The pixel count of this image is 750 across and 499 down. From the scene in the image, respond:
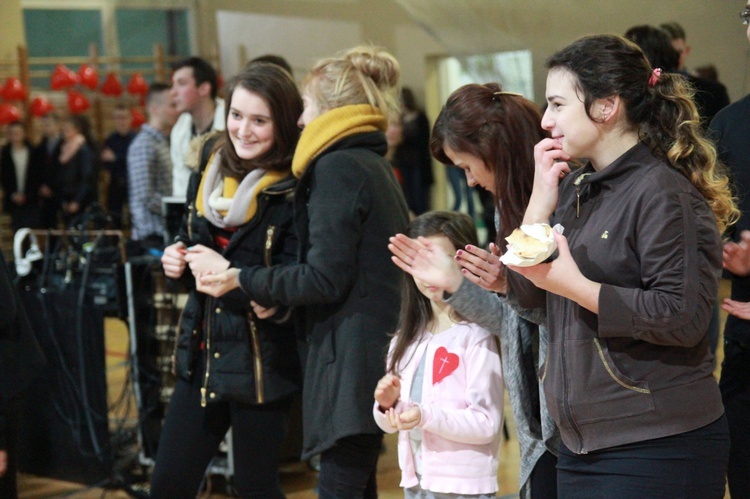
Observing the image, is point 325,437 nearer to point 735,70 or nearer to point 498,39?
point 735,70

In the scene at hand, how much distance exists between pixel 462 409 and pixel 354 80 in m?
0.90

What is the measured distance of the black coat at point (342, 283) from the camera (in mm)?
2283

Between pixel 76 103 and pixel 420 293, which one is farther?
pixel 76 103

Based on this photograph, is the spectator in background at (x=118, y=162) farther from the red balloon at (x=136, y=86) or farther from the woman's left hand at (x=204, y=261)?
the woman's left hand at (x=204, y=261)

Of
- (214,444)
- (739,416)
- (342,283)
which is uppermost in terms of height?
(342,283)

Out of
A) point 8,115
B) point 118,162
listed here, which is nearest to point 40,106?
point 8,115

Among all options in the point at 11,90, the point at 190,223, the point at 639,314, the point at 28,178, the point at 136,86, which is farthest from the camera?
the point at 136,86

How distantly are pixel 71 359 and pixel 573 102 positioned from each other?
9.33ft

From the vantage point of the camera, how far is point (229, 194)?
2.57 metres

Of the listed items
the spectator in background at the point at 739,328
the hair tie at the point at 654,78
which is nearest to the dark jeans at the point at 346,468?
the spectator in background at the point at 739,328

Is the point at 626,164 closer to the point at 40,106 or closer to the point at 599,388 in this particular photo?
the point at 599,388

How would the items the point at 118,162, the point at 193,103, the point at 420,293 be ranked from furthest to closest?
the point at 118,162 < the point at 193,103 < the point at 420,293

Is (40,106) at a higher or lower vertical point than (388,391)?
higher

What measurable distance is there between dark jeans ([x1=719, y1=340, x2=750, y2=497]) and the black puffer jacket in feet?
3.69
